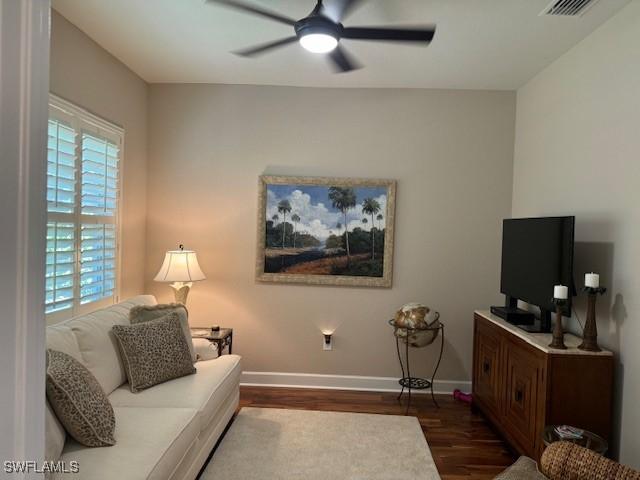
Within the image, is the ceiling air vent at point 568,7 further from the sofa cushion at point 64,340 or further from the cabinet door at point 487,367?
the sofa cushion at point 64,340

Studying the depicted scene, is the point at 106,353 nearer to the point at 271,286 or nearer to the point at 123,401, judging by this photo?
the point at 123,401

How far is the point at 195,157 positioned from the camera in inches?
169

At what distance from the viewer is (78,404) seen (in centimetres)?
196

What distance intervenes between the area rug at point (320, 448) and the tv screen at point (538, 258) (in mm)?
1350

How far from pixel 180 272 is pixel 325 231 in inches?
55.0

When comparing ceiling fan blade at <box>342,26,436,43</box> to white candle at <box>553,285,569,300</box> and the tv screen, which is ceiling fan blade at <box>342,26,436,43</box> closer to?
the tv screen

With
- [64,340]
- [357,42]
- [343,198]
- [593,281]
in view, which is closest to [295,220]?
[343,198]

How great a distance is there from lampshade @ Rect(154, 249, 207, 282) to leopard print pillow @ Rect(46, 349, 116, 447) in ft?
5.39

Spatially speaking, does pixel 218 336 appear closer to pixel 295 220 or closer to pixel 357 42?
pixel 295 220

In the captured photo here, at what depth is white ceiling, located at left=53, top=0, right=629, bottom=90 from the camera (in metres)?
2.69

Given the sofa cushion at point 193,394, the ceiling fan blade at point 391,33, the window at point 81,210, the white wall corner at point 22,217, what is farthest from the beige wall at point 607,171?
the window at point 81,210

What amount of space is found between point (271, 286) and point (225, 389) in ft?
4.59

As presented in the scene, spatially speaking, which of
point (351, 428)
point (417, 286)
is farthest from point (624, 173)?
point (351, 428)

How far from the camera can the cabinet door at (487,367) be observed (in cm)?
334
